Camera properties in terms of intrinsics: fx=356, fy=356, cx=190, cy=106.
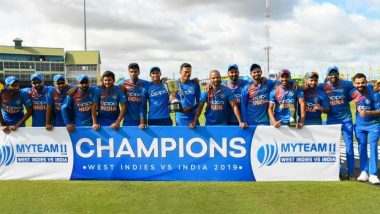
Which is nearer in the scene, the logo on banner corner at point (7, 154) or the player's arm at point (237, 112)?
the player's arm at point (237, 112)

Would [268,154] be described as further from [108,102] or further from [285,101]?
[108,102]

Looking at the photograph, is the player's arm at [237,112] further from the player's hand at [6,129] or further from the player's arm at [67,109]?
the player's hand at [6,129]

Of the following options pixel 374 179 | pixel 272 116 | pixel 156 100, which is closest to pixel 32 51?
pixel 156 100

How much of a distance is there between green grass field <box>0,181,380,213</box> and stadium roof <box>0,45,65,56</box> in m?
82.0

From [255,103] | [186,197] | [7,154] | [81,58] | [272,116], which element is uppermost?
[81,58]

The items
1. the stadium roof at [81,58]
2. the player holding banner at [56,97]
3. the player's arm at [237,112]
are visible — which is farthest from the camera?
the stadium roof at [81,58]

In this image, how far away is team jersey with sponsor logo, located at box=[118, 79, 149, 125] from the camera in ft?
21.9

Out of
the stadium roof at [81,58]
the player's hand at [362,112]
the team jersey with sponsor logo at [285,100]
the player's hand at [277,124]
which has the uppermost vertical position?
the stadium roof at [81,58]

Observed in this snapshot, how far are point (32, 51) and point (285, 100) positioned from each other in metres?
84.4

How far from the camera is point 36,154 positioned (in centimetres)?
630

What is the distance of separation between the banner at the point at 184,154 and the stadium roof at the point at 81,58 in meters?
80.6

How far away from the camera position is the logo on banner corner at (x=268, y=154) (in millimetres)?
6059

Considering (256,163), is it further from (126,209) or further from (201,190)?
(126,209)

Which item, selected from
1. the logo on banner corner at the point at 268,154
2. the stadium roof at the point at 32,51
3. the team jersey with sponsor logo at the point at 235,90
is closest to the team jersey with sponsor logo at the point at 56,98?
the team jersey with sponsor logo at the point at 235,90
